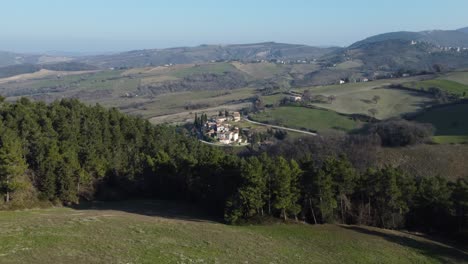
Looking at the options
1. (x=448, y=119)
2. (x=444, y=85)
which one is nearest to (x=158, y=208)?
(x=448, y=119)

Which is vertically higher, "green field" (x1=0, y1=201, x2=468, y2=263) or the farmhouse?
"green field" (x1=0, y1=201, x2=468, y2=263)

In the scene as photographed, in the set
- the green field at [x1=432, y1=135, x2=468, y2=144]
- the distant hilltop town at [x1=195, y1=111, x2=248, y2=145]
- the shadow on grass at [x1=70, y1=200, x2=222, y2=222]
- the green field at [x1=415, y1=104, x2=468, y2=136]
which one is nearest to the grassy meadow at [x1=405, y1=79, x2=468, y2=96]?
the green field at [x1=415, y1=104, x2=468, y2=136]

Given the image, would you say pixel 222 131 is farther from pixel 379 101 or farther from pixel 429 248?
pixel 429 248

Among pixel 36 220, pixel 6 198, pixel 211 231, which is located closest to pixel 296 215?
pixel 211 231

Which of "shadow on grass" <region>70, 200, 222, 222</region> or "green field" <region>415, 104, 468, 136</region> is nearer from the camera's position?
"shadow on grass" <region>70, 200, 222, 222</region>

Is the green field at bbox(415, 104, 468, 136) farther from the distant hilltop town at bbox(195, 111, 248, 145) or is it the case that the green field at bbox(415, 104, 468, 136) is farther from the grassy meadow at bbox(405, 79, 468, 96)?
the distant hilltop town at bbox(195, 111, 248, 145)

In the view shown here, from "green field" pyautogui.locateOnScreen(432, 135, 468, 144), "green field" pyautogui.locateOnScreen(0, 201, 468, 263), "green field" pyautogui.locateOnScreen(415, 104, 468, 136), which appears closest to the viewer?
"green field" pyautogui.locateOnScreen(0, 201, 468, 263)

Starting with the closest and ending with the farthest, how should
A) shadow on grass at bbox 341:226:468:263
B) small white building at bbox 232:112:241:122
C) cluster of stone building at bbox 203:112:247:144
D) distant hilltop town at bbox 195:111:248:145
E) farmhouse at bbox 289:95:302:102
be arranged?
shadow on grass at bbox 341:226:468:263 < cluster of stone building at bbox 203:112:247:144 < distant hilltop town at bbox 195:111:248:145 < small white building at bbox 232:112:241:122 < farmhouse at bbox 289:95:302:102
